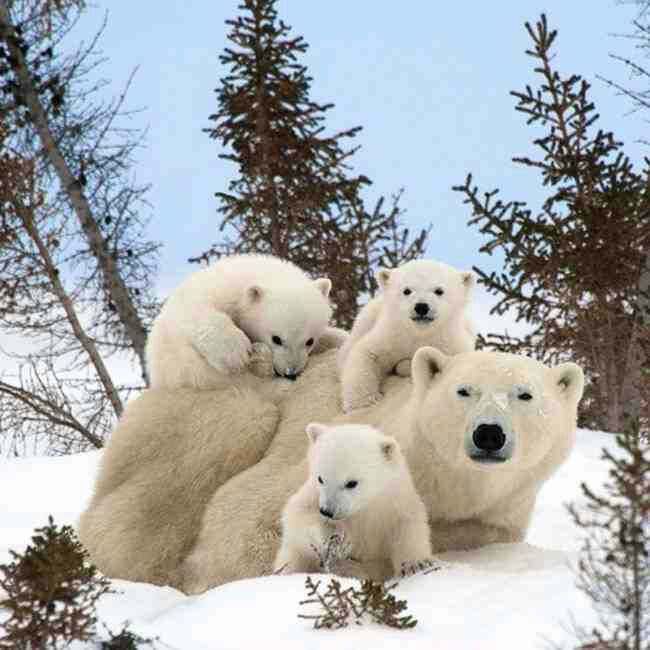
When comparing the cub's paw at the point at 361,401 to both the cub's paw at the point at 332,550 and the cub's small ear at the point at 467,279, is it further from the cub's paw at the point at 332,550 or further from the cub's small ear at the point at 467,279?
the cub's paw at the point at 332,550

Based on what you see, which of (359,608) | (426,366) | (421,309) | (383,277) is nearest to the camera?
(359,608)

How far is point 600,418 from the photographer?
485 inches

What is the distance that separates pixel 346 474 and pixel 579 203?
Result: 768 centimetres

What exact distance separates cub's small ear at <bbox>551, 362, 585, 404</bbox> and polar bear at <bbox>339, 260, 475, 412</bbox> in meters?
0.96

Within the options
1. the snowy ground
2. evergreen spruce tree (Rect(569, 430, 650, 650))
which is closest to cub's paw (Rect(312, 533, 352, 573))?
the snowy ground

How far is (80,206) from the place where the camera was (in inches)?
525

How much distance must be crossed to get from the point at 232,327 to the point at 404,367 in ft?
3.29

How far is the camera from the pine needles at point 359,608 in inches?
155

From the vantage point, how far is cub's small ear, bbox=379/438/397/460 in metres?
4.84

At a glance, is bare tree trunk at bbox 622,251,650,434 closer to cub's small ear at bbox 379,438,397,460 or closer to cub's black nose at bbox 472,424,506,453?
cub's black nose at bbox 472,424,506,453

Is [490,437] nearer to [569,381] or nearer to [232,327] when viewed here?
[569,381]

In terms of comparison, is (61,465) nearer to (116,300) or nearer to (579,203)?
(116,300)

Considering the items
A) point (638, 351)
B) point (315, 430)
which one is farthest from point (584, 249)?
point (315, 430)

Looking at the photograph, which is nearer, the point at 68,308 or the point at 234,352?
the point at 234,352
